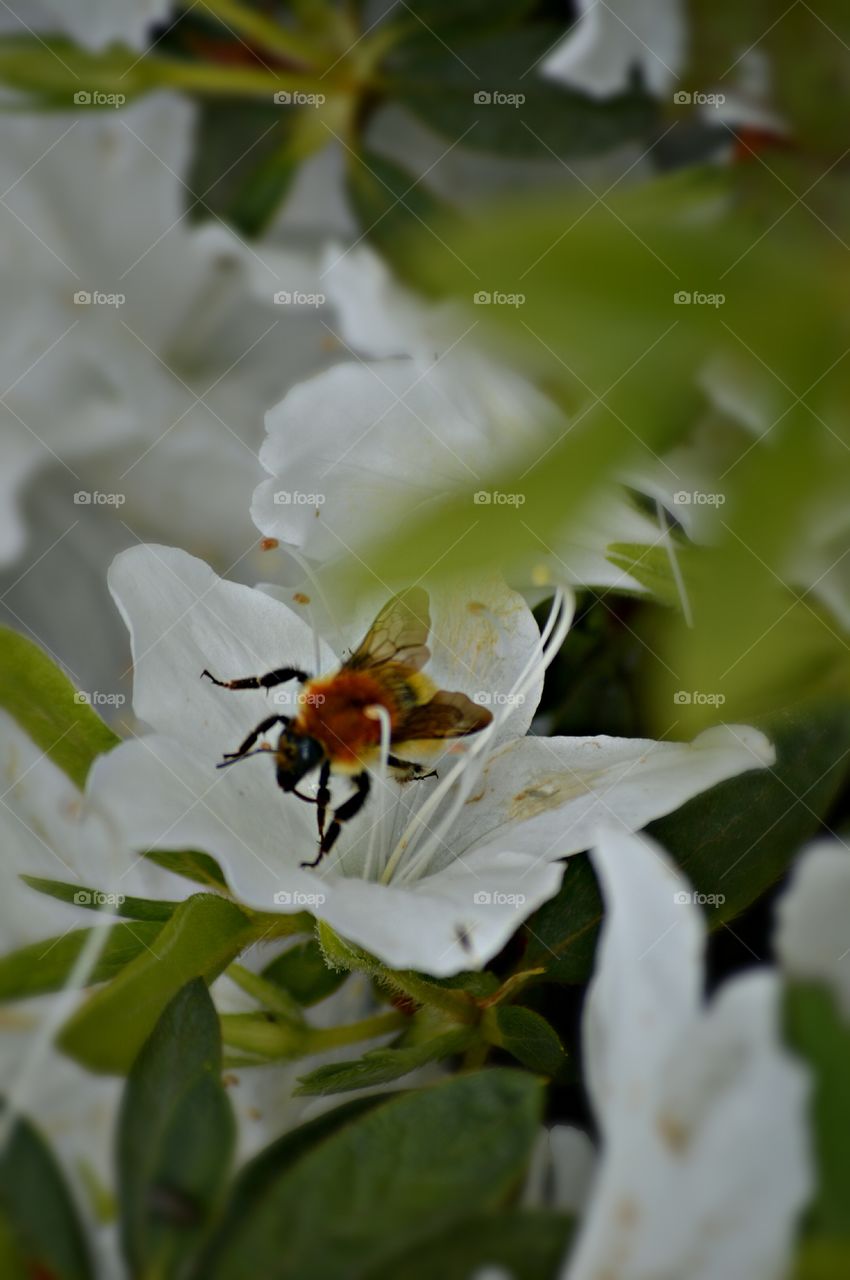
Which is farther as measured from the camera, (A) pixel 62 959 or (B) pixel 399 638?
(B) pixel 399 638

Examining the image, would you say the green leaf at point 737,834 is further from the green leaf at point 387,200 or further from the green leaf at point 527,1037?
the green leaf at point 387,200

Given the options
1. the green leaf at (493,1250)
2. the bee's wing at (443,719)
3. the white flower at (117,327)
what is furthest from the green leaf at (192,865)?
the white flower at (117,327)

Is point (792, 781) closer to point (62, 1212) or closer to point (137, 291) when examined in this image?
point (62, 1212)

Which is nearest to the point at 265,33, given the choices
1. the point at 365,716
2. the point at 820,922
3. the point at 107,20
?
the point at 107,20

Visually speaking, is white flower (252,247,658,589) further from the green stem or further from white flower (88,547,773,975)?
the green stem

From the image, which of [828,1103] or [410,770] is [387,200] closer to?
[410,770]

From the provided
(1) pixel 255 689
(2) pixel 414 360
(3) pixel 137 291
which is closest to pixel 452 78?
(3) pixel 137 291

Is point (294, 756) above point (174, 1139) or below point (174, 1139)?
above
